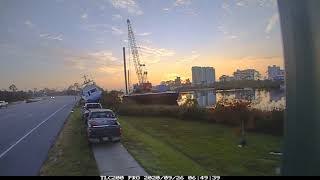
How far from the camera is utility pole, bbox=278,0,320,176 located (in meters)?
8.86

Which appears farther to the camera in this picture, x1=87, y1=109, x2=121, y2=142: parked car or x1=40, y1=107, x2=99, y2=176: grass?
x1=87, y1=109, x2=121, y2=142: parked car

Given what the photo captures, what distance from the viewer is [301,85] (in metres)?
9.27

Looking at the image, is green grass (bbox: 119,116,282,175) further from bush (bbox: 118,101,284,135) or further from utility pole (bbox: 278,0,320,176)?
utility pole (bbox: 278,0,320,176)

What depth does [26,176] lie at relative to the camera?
11766 millimetres

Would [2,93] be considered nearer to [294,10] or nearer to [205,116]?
[205,116]

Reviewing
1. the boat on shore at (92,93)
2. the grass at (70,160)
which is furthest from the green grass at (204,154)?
the boat on shore at (92,93)

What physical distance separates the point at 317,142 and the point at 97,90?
5320 cm

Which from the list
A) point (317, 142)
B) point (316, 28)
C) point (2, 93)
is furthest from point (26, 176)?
point (2, 93)

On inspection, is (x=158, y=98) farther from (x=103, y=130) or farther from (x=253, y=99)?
(x=103, y=130)

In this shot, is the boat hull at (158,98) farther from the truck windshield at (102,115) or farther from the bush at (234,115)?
the truck windshield at (102,115)

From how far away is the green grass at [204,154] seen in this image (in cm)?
1306

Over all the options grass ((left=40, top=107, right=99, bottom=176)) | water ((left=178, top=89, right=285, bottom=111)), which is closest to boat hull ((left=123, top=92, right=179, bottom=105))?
water ((left=178, top=89, right=285, bottom=111))

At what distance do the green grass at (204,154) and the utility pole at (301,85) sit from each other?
11.5ft

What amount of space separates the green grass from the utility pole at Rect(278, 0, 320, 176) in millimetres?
3491
